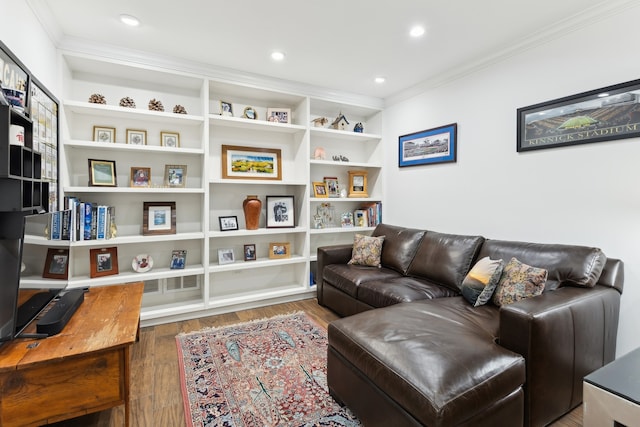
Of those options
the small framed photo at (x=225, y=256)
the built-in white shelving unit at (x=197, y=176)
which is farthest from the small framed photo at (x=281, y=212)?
the small framed photo at (x=225, y=256)

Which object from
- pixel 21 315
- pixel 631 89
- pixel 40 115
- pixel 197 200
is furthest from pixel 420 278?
pixel 40 115

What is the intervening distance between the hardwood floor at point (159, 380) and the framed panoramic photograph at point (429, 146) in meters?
1.96

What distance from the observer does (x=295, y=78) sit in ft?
10.9

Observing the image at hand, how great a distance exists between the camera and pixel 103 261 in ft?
9.23

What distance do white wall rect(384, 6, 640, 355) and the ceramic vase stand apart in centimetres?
182

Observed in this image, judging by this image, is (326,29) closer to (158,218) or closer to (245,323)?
(158,218)

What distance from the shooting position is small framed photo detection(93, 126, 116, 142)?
9.39 feet

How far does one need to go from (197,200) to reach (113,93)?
49.4 inches

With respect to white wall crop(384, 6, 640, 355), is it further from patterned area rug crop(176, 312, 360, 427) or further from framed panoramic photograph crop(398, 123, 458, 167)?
patterned area rug crop(176, 312, 360, 427)

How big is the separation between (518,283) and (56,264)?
9.38 ft

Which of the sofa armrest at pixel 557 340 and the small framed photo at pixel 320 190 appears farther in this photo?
the small framed photo at pixel 320 190

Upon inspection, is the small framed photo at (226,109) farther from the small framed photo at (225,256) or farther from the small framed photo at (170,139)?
the small framed photo at (225,256)

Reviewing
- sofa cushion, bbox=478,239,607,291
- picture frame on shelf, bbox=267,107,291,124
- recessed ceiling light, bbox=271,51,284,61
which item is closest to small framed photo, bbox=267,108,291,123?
picture frame on shelf, bbox=267,107,291,124

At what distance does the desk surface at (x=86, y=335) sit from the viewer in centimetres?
130
